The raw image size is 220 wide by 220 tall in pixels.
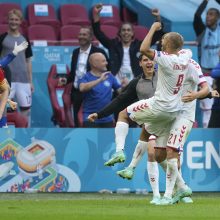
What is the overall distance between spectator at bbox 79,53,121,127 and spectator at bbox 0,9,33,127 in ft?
4.64

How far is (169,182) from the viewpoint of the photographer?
1412 centimetres

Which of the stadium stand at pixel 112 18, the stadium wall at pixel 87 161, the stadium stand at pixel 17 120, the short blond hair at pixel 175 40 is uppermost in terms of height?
the short blond hair at pixel 175 40

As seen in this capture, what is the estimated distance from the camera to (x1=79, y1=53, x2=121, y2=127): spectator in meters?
18.2

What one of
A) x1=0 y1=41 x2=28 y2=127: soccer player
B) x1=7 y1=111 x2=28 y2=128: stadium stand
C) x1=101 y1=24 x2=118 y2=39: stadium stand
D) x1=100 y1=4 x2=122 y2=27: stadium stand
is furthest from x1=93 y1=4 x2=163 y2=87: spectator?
x1=100 y1=4 x2=122 y2=27: stadium stand

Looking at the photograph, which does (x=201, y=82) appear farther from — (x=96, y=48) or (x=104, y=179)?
(x=96, y=48)

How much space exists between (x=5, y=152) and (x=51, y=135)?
2.61 feet

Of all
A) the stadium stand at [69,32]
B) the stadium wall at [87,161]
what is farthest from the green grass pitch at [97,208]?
the stadium stand at [69,32]

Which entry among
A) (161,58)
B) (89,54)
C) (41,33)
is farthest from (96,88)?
(161,58)

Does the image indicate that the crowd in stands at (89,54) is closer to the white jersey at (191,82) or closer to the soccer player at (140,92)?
the soccer player at (140,92)

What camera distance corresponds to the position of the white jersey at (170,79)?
13805mm

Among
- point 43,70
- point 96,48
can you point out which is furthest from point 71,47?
point 96,48

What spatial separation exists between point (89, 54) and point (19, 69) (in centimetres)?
129

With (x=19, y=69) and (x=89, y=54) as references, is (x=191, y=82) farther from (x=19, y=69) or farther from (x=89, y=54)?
(x=19, y=69)

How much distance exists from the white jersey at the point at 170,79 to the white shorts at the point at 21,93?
18.3 feet
